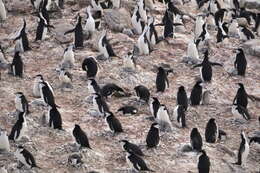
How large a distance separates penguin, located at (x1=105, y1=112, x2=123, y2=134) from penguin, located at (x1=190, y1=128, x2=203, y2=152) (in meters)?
1.43

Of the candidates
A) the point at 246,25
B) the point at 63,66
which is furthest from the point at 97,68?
the point at 246,25

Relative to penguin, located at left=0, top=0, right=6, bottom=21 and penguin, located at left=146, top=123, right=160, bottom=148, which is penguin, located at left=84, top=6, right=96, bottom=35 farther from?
penguin, located at left=146, top=123, right=160, bottom=148

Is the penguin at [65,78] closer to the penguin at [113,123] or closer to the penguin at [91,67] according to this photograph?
the penguin at [91,67]

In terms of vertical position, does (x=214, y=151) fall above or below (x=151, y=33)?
below

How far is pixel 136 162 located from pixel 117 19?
7474mm

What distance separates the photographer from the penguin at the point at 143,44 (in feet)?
51.8

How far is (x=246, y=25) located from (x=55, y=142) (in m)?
9.94

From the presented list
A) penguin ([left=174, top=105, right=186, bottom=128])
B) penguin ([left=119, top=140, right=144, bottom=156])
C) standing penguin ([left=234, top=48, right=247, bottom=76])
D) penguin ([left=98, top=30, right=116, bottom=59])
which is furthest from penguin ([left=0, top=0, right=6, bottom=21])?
penguin ([left=119, top=140, right=144, bottom=156])

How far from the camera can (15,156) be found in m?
10.6

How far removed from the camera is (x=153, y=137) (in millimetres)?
11508

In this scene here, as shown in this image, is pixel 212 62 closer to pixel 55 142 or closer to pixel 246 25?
pixel 246 25

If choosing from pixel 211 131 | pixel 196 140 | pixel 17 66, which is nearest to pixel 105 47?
pixel 17 66

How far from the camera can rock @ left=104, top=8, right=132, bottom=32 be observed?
17.3 metres

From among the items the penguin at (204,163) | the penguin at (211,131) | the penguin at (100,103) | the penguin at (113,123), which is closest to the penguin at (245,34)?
the penguin at (211,131)
